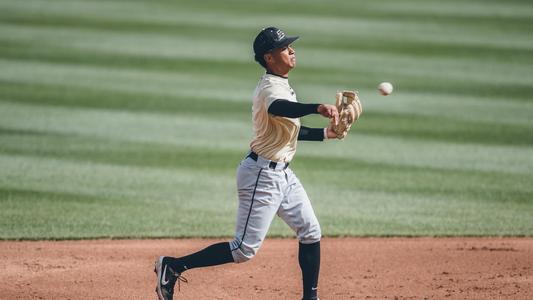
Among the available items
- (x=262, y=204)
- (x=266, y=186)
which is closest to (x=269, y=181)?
(x=266, y=186)

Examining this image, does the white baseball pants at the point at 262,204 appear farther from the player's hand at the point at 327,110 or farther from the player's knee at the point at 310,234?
the player's hand at the point at 327,110

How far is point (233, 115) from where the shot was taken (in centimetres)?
1230

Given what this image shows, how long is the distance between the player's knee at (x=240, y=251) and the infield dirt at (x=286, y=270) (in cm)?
67

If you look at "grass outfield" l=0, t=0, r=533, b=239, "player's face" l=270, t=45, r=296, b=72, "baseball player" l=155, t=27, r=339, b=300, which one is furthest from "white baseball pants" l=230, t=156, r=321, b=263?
"grass outfield" l=0, t=0, r=533, b=239

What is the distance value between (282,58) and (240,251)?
4.41 feet

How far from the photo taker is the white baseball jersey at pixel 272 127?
568 centimetres

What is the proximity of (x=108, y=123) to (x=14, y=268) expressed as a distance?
4.85 meters

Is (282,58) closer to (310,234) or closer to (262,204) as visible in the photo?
(262,204)

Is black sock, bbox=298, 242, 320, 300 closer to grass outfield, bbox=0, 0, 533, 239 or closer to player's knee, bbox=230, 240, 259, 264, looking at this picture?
player's knee, bbox=230, 240, 259, 264

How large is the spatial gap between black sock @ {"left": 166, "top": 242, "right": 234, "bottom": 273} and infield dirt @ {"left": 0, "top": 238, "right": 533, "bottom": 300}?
52cm

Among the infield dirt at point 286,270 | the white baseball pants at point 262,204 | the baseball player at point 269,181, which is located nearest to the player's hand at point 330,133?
the baseball player at point 269,181

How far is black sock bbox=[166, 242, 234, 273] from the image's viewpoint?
19.3ft

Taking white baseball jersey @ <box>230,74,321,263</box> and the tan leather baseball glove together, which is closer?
the tan leather baseball glove

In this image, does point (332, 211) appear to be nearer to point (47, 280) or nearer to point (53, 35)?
point (47, 280)
